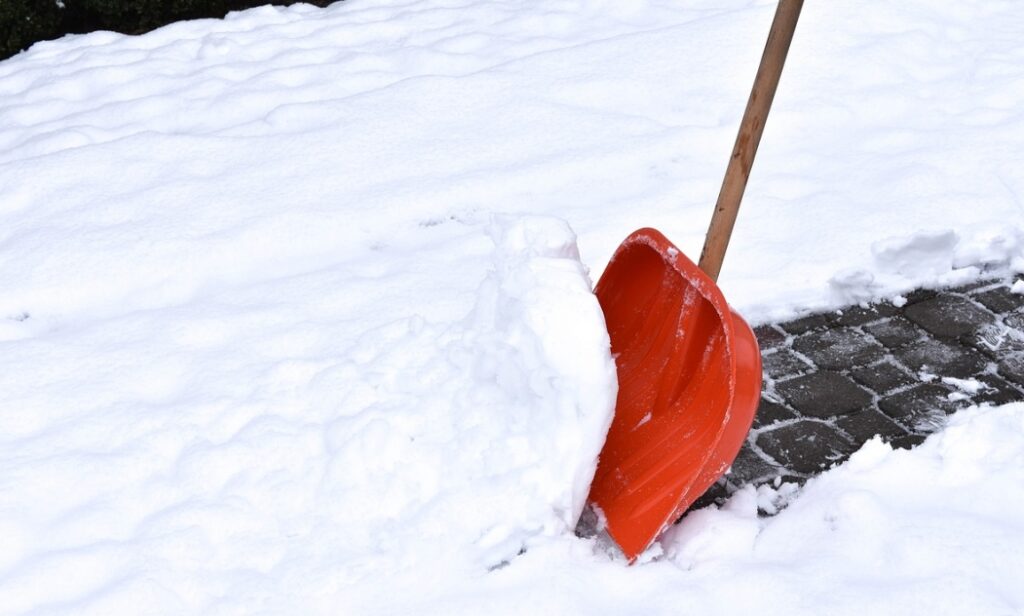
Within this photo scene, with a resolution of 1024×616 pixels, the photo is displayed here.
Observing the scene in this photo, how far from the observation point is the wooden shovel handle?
2.48 metres

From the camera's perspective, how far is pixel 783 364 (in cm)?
308

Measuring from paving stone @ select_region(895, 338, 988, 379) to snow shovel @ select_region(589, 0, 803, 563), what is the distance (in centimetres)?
83

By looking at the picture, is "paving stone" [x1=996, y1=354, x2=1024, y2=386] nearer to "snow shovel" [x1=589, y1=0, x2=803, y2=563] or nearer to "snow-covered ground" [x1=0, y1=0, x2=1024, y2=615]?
"snow-covered ground" [x1=0, y1=0, x2=1024, y2=615]

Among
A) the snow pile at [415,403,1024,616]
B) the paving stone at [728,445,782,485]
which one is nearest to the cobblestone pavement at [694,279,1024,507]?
the paving stone at [728,445,782,485]

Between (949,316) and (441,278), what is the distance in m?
1.56

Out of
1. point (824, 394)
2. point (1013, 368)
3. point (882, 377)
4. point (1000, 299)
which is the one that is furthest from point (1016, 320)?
point (824, 394)

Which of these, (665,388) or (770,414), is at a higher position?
(665,388)

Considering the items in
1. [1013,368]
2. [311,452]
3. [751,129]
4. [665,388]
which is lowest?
[1013,368]

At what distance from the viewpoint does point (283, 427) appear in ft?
9.19

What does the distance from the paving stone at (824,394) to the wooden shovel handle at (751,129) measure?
557mm

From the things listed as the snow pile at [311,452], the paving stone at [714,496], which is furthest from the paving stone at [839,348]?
the snow pile at [311,452]

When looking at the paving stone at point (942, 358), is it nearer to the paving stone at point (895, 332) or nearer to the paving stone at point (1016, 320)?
the paving stone at point (895, 332)

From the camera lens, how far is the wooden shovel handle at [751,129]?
97.6 inches

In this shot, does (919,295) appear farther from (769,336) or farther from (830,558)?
(830,558)
